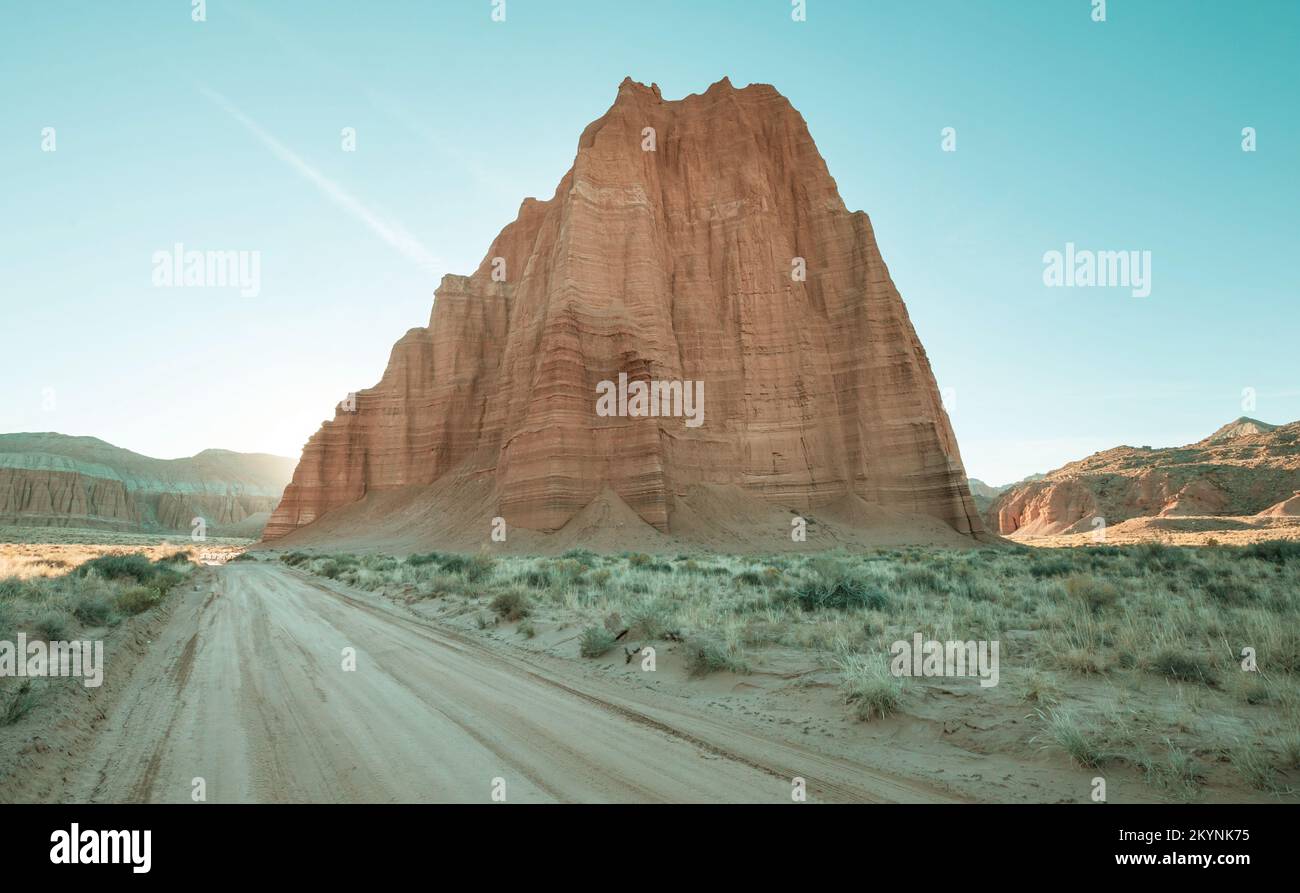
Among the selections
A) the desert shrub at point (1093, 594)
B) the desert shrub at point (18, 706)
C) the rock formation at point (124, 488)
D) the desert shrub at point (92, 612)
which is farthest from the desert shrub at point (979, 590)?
the rock formation at point (124, 488)

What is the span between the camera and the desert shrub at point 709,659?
7.35 metres

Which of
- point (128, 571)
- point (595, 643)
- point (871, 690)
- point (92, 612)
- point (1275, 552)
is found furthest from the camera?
point (128, 571)

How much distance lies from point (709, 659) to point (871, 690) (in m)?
2.21

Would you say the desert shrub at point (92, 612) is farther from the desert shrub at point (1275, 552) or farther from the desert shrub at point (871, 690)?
the desert shrub at point (1275, 552)

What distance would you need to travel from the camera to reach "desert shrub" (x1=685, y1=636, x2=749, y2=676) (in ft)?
24.1

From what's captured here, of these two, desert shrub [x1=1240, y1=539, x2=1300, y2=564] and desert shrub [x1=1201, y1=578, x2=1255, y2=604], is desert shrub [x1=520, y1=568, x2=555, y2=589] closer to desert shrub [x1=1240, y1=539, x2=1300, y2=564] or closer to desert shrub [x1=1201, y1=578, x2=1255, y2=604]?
desert shrub [x1=1201, y1=578, x2=1255, y2=604]

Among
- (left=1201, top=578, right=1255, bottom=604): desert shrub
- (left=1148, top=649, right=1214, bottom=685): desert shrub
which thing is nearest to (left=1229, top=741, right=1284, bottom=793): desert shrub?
(left=1148, top=649, right=1214, bottom=685): desert shrub

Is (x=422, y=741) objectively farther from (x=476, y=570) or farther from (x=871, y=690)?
(x=476, y=570)

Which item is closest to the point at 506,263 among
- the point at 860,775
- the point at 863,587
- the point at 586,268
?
the point at 586,268

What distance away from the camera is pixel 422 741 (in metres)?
4.97

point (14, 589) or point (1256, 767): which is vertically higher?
point (1256, 767)

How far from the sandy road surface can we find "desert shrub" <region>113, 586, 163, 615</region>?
4.64 metres

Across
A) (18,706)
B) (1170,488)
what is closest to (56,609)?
(18,706)
